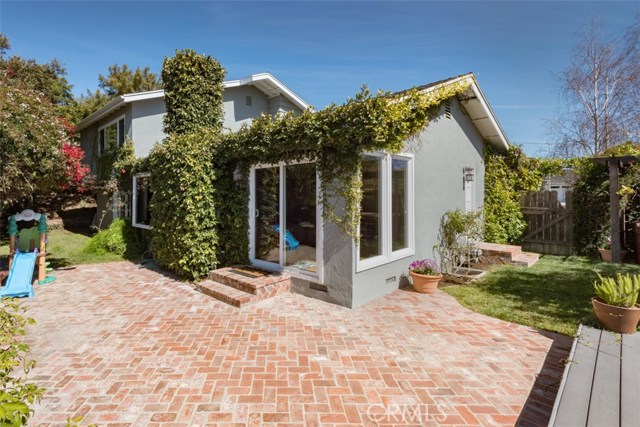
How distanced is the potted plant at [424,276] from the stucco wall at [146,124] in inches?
431

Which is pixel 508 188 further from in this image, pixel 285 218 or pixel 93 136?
pixel 93 136

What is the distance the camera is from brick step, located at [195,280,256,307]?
5859 mm

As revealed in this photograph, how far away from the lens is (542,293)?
6.49 meters

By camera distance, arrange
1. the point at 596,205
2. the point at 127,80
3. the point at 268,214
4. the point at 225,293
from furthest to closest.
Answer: the point at 127,80, the point at 596,205, the point at 268,214, the point at 225,293

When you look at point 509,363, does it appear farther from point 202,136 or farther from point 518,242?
point 518,242

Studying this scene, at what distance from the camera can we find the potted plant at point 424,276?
644 cm

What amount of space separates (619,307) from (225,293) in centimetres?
611

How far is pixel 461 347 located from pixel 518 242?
8.77m

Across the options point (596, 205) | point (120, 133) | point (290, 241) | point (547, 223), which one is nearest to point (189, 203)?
point (290, 241)

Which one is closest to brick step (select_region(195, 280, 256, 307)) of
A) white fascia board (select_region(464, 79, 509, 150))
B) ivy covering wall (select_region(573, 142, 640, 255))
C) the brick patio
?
the brick patio

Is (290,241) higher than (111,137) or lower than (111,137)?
lower

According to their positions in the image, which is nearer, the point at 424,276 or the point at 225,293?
the point at 225,293

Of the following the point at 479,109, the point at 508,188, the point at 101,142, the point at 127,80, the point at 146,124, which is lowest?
the point at 508,188

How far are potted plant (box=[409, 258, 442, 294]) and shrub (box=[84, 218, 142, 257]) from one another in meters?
9.22
